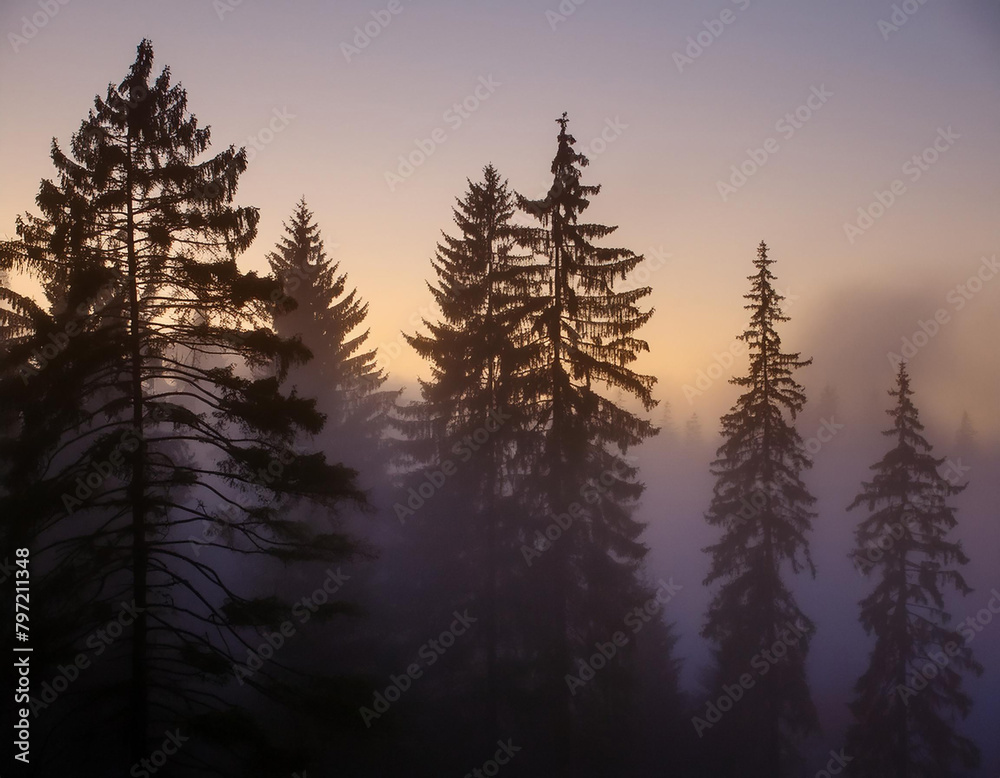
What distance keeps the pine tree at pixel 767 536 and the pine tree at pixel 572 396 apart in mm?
7427

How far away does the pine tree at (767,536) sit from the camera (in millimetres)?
20328

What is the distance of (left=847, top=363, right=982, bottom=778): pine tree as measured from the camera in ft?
69.7

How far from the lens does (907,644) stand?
2131 cm

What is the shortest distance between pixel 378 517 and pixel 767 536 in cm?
1393

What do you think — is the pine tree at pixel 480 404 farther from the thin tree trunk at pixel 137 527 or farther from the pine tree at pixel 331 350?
the thin tree trunk at pixel 137 527

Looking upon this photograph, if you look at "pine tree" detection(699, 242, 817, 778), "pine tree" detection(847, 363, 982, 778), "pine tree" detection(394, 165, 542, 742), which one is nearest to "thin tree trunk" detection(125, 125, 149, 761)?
"pine tree" detection(394, 165, 542, 742)

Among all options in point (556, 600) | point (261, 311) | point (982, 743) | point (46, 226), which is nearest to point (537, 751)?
point (556, 600)

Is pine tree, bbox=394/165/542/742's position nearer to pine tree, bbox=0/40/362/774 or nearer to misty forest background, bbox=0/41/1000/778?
misty forest background, bbox=0/41/1000/778

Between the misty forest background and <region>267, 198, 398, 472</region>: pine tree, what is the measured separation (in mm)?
109

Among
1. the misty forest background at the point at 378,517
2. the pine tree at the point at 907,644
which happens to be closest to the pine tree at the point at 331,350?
the misty forest background at the point at 378,517

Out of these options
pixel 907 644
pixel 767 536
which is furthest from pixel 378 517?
pixel 907 644

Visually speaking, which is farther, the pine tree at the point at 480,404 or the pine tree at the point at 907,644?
the pine tree at the point at 907,644

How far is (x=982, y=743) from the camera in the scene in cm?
3566

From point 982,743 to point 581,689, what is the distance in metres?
35.5
